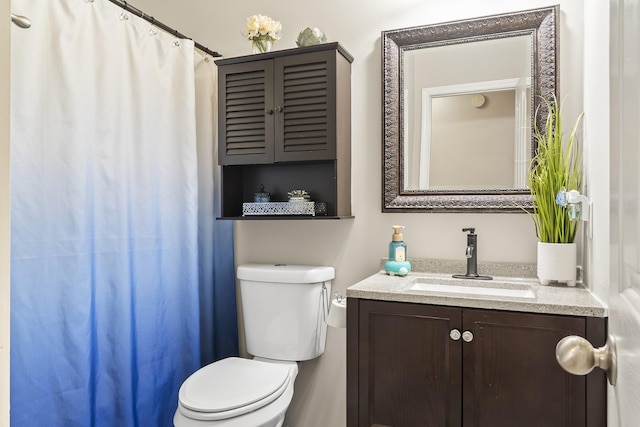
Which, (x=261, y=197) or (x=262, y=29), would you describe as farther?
(x=261, y=197)

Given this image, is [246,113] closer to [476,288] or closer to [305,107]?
[305,107]

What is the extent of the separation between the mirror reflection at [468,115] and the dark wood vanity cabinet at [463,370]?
69 centimetres

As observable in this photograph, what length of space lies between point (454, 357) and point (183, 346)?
1.24 meters

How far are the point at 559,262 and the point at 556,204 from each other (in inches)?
8.4

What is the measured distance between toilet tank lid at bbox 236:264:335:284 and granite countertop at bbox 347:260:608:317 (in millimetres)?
266

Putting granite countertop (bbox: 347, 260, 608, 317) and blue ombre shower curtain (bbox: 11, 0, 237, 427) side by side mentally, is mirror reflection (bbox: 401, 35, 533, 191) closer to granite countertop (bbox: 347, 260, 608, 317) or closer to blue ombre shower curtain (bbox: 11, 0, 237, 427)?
granite countertop (bbox: 347, 260, 608, 317)

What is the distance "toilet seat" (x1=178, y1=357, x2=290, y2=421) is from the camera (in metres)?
1.56

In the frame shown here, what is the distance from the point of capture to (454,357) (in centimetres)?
147

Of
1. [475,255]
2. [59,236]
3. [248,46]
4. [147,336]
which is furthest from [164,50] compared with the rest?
[475,255]

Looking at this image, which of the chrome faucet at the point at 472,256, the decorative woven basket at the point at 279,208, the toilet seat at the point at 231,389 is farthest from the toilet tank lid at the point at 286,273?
the chrome faucet at the point at 472,256

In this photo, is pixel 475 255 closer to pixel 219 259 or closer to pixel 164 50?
pixel 219 259

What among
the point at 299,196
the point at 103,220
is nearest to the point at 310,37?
the point at 299,196

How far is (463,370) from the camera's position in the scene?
4.79ft

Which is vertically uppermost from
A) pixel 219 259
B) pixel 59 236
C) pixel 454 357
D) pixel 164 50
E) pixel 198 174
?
pixel 164 50
